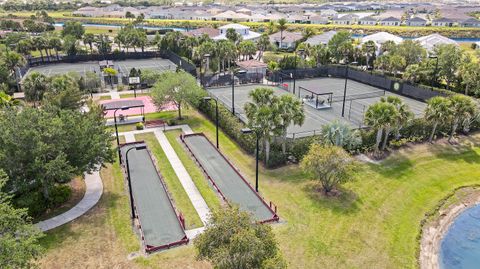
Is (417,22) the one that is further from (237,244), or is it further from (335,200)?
(237,244)

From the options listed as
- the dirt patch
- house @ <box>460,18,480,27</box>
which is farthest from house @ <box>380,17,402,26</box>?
the dirt patch

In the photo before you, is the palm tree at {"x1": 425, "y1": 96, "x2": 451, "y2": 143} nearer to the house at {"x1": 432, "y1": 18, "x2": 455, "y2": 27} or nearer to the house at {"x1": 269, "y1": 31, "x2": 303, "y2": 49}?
the house at {"x1": 269, "y1": 31, "x2": 303, "y2": 49}

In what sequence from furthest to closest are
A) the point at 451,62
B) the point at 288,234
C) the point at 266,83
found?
the point at 266,83 < the point at 451,62 < the point at 288,234

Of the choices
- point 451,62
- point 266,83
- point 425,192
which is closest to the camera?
point 425,192

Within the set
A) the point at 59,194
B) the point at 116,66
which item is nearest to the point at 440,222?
the point at 59,194

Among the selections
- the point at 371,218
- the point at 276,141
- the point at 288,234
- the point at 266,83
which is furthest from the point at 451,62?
the point at 288,234

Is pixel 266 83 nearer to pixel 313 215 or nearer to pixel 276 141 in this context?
pixel 276 141

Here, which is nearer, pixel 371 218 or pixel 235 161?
pixel 371 218

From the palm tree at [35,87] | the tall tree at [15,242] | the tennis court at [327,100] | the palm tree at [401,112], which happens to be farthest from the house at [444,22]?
the tall tree at [15,242]

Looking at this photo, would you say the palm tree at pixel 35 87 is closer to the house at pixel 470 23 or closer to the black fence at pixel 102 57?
the black fence at pixel 102 57
